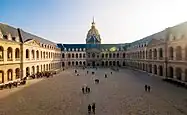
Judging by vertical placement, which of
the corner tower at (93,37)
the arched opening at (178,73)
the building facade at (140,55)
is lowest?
the arched opening at (178,73)

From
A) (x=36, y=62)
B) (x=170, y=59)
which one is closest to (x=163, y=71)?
(x=170, y=59)

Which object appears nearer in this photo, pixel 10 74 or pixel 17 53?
pixel 10 74

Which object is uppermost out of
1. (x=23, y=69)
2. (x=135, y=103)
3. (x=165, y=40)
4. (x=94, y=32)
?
(x=94, y=32)

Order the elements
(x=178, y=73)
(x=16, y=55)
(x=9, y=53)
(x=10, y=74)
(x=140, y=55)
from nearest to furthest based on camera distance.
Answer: (x=178, y=73) < (x=10, y=74) < (x=9, y=53) < (x=16, y=55) < (x=140, y=55)

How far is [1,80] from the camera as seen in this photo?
3148 centimetres

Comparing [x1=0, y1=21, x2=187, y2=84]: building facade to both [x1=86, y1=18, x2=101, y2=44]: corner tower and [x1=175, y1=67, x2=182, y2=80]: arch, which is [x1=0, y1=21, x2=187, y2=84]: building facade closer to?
[x1=175, y1=67, x2=182, y2=80]: arch

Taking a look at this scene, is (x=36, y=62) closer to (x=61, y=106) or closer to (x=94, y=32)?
(x=61, y=106)

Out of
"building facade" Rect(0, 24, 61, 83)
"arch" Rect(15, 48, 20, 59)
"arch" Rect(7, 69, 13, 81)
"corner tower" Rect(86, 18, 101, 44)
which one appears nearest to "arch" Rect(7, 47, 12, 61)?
"building facade" Rect(0, 24, 61, 83)

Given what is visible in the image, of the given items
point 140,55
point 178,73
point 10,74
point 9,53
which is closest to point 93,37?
point 140,55

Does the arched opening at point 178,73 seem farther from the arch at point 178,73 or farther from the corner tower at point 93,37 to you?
the corner tower at point 93,37

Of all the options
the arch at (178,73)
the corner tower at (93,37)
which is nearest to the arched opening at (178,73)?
the arch at (178,73)

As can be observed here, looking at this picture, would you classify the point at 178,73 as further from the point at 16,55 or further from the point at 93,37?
the point at 93,37

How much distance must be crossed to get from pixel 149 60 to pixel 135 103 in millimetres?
32791

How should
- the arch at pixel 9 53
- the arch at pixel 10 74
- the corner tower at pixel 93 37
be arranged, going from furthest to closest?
the corner tower at pixel 93 37, the arch at pixel 9 53, the arch at pixel 10 74
